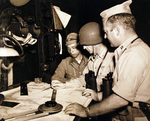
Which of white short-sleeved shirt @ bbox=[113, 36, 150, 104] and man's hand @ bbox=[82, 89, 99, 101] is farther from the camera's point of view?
man's hand @ bbox=[82, 89, 99, 101]

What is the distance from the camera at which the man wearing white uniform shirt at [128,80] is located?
1553 mm

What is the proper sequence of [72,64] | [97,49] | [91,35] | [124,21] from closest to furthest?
[124,21] → [91,35] → [97,49] → [72,64]

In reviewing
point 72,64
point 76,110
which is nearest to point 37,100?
point 76,110

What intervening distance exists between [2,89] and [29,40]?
111 centimetres

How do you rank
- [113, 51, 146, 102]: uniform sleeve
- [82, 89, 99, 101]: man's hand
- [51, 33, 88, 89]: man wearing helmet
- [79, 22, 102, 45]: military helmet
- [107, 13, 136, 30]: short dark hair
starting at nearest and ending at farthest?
[113, 51, 146, 102]: uniform sleeve
[107, 13, 136, 30]: short dark hair
[82, 89, 99, 101]: man's hand
[79, 22, 102, 45]: military helmet
[51, 33, 88, 89]: man wearing helmet

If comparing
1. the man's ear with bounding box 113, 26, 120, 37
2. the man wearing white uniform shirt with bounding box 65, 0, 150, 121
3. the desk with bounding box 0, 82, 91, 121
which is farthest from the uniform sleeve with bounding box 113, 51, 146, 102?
the desk with bounding box 0, 82, 91, 121

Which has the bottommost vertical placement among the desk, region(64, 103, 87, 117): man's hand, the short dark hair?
the desk

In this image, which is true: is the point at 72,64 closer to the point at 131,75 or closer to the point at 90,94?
the point at 90,94

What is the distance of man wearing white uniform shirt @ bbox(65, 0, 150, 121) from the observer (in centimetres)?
155

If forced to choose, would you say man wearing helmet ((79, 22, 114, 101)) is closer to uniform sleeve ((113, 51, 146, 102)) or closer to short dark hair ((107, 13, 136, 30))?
short dark hair ((107, 13, 136, 30))

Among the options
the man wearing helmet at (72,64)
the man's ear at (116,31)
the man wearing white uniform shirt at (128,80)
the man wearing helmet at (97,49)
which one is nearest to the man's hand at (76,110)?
the man wearing white uniform shirt at (128,80)

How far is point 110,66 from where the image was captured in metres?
3.03

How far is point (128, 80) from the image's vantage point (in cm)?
154

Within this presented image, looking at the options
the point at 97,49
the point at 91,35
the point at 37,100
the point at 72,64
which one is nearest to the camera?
the point at 37,100
